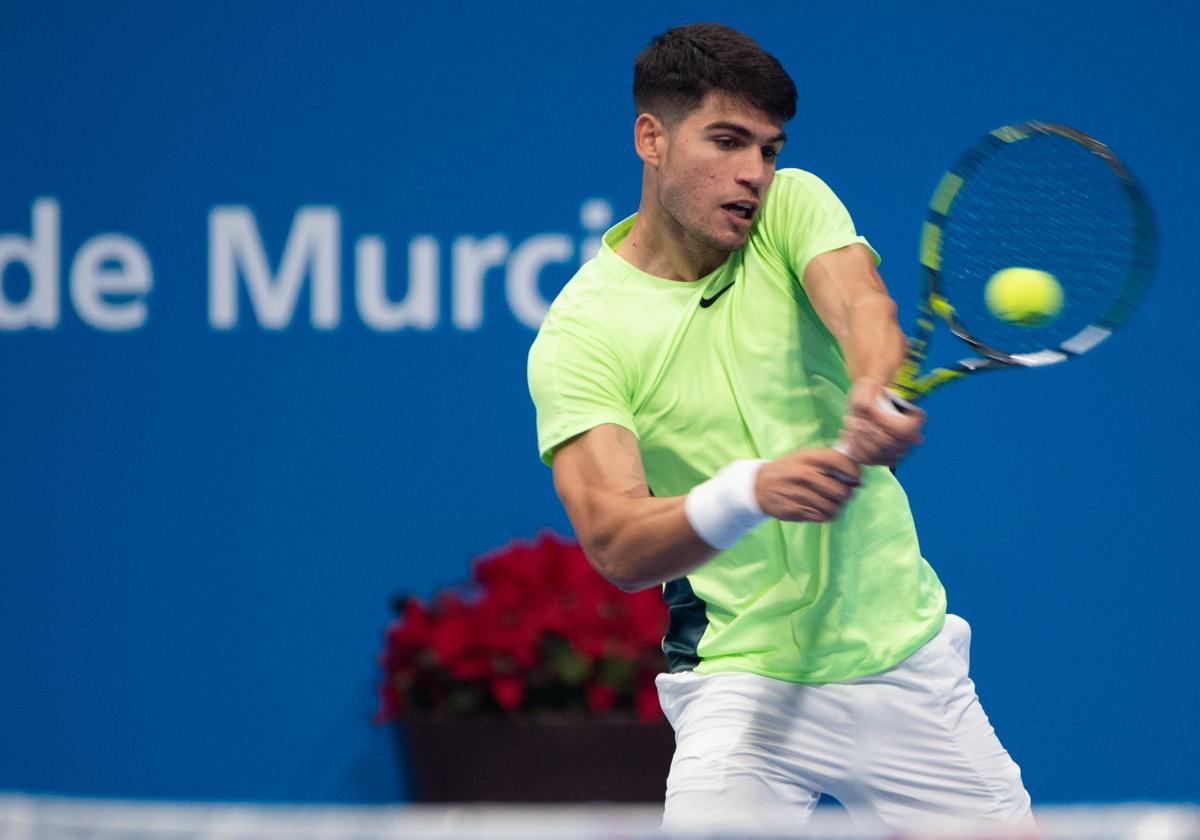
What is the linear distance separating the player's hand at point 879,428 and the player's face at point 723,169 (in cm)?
Answer: 61

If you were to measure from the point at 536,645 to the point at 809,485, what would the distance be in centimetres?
209

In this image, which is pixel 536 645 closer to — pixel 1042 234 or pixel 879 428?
pixel 1042 234

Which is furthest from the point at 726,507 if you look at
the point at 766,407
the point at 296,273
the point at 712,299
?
the point at 296,273

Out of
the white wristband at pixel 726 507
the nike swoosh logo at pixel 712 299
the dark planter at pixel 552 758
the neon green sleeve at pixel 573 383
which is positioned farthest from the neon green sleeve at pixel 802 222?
the dark planter at pixel 552 758

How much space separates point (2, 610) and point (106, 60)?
164cm

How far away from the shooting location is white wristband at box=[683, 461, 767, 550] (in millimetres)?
2562

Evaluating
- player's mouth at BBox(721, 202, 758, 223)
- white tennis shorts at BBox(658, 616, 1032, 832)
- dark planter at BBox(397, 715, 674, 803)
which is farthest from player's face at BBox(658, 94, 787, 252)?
dark planter at BBox(397, 715, 674, 803)

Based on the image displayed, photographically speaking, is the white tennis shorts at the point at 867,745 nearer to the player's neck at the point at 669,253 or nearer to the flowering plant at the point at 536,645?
the player's neck at the point at 669,253

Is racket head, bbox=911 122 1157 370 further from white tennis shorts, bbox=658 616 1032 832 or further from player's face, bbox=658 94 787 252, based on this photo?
white tennis shorts, bbox=658 616 1032 832

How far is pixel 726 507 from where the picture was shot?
2.58 meters

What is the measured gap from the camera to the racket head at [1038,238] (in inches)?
110

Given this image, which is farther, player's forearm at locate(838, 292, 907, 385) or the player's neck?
the player's neck

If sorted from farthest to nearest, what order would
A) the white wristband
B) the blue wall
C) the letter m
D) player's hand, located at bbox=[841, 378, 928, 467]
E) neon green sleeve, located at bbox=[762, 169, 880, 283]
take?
the letter m → the blue wall → neon green sleeve, located at bbox=[762, 169, 880, 283] → the white wristband → player's hand, located at bbox=[841, 378, 928, 467]

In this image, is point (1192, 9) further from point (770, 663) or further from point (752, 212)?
point (770, 663)
